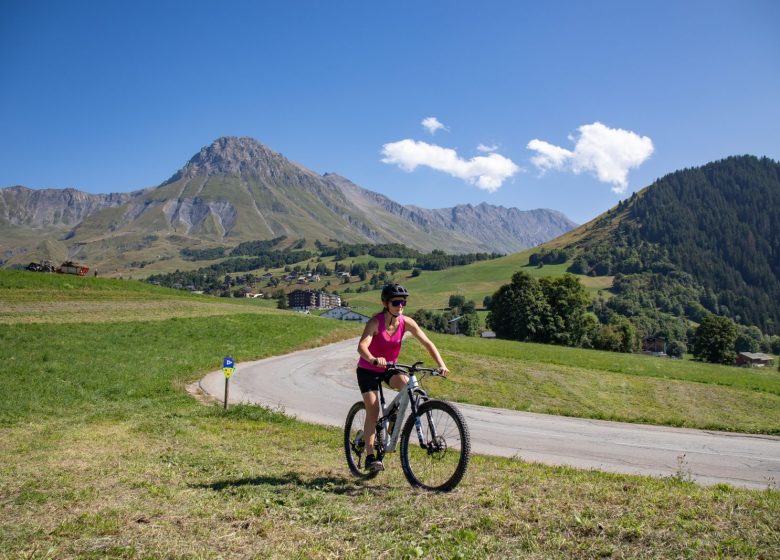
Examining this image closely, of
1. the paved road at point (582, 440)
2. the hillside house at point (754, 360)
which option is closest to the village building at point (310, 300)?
the hillside house at point (754, 360)

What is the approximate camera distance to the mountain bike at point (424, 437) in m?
6.76

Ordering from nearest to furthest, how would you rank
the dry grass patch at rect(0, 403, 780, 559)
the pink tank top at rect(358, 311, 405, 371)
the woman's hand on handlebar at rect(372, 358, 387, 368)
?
the dry grass patch at rect(0, 403, 780, 559)
the woman's hand on handlebar at rect(372, 358, 387, 368)
the pink tank top at rect(358, 311, 405, 371)

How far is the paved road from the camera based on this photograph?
39.5 ft

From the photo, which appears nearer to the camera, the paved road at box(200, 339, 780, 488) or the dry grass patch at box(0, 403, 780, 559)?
the dry grass patch at box(0, 403, 780, 559)

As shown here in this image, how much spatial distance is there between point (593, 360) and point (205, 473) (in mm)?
46503

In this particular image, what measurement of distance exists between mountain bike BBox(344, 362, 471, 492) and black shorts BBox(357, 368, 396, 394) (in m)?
0.19

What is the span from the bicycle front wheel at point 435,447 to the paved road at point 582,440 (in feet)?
15.8

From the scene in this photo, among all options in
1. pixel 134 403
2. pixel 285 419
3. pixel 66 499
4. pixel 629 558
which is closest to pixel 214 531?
pixel 66 499

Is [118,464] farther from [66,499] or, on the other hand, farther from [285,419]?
[285,419]

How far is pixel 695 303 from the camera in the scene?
7436 inches

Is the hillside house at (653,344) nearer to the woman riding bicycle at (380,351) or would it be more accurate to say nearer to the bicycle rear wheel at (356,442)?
the bicycle rear wheel at (356,442)

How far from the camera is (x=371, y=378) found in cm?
773

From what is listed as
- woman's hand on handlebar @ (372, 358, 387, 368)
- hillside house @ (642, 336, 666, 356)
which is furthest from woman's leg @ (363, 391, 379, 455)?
hillside house @ (642, 336, 666, 356)

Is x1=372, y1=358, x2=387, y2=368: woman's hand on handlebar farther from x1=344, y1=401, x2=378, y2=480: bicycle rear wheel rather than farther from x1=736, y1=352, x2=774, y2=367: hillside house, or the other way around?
x1=736, y1=352, x2=774, y2=367: hillside house
